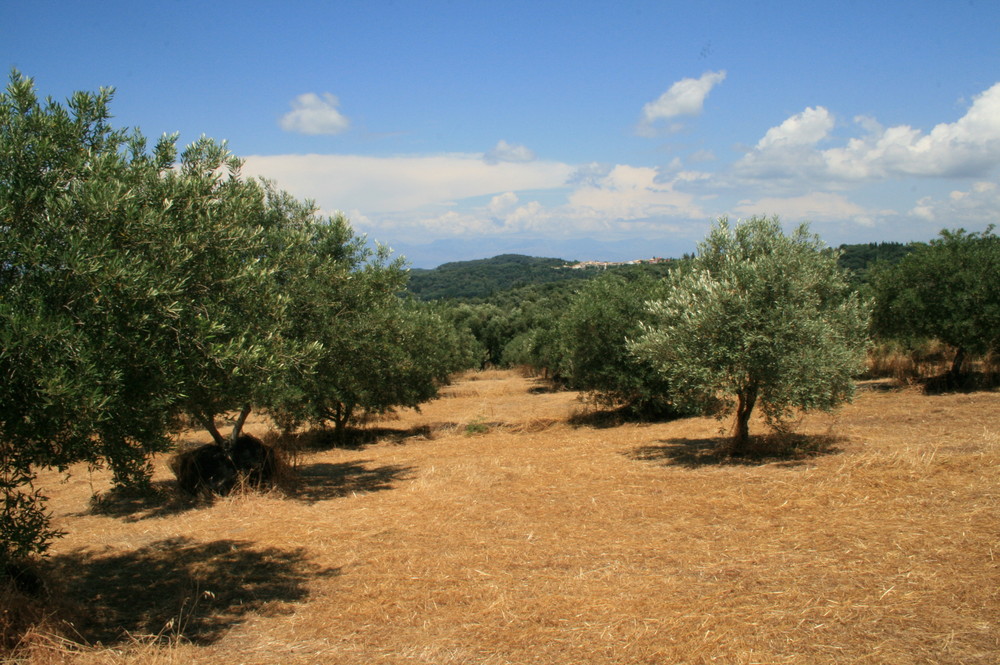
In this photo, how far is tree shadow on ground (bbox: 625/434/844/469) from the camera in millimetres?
13312

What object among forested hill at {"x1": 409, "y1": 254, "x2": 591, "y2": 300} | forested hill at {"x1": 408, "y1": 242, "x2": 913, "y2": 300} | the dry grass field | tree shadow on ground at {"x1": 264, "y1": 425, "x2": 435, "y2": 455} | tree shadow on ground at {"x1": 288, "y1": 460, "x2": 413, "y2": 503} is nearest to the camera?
the dry grass field

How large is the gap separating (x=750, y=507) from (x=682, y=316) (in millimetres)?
4561

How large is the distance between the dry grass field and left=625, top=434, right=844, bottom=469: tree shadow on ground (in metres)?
0.11

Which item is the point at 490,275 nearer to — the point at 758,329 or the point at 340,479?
the point at 340,479

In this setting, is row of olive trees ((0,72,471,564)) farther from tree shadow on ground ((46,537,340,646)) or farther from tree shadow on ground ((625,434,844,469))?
tree shadow on ground ((625,434,844,469))

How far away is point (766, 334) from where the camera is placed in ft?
41.1

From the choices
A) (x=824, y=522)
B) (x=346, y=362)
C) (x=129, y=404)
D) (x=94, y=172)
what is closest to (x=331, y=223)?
(x=346, y=362)

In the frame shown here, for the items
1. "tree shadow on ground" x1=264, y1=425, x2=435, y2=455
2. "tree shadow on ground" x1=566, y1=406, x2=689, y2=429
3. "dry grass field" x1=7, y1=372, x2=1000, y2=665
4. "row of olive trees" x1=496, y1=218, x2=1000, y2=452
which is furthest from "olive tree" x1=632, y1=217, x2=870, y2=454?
"tree shadow on ground" x1=264, y1=425, x2=435, y2=455

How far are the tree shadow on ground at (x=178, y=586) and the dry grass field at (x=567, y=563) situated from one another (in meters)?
0.04

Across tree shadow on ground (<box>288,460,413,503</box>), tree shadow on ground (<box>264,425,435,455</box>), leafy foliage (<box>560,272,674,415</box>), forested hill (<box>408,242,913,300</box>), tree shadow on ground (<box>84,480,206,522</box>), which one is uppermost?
forested hill (<box>408,242,913,300</box>)

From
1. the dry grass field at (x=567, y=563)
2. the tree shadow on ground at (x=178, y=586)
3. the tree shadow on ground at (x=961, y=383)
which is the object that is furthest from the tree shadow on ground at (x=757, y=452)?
the tree shadow on ground at (x=961, y=383)

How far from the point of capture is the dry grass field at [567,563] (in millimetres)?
5938

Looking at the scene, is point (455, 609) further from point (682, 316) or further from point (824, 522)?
point (682, 316)

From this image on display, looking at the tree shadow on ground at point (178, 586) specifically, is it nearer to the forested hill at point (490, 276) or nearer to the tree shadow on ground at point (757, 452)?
the tree shadow on ground at point (757, 452)
